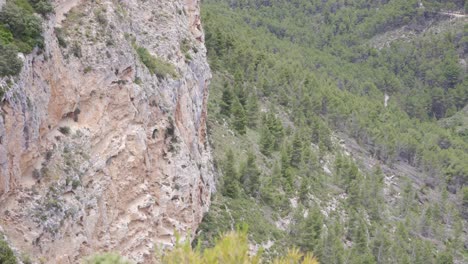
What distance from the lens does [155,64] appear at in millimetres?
34281

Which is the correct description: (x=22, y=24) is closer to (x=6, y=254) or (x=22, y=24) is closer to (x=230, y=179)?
(x=6, y=254)

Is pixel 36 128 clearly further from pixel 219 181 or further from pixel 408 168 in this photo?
pixel 408 168

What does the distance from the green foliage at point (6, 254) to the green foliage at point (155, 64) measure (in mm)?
15912

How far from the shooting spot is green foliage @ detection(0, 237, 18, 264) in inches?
758

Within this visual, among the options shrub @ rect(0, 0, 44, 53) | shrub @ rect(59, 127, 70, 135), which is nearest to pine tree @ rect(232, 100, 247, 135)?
shrub @ rect(59, 127, 70, 135)

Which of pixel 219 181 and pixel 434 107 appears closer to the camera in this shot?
pixel 219 181

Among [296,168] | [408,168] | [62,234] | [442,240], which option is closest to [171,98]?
[62,234]

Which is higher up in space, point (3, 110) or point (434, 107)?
point (3, 110)

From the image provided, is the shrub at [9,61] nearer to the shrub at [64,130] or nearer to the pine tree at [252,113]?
the shrub at [64,130]

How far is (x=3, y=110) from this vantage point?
69.5ft

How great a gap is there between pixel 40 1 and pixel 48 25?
1.22 metres

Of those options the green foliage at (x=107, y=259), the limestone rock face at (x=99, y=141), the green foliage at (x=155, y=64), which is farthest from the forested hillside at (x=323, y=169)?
the green foliage at (x=107, y=259)

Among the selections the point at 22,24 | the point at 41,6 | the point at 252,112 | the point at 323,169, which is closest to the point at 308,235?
the point at 252,112

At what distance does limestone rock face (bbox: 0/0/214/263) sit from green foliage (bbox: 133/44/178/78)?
19 centimetres
